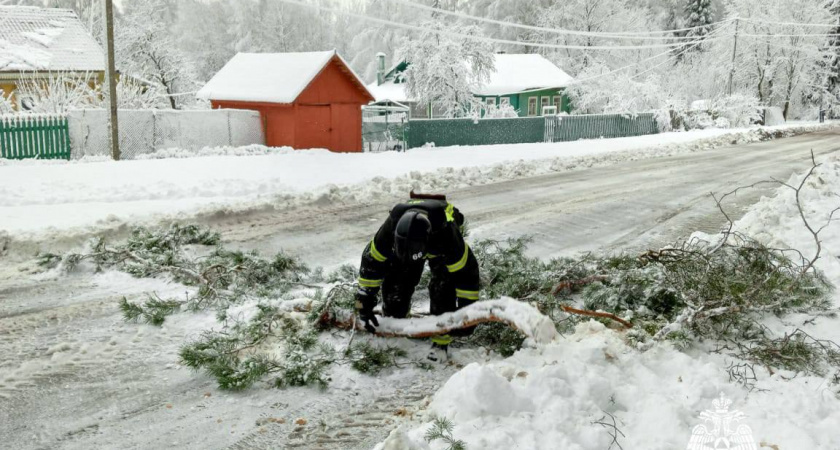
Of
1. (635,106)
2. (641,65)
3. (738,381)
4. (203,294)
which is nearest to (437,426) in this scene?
(738,381)

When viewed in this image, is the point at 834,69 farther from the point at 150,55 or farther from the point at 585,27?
the point at 150,55

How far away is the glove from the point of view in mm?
5477

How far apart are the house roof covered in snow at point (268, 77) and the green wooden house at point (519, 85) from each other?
13969mm

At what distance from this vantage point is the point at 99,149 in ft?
67.3

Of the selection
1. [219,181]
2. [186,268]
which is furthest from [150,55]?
[186,268]

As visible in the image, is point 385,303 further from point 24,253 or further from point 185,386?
point 24,253

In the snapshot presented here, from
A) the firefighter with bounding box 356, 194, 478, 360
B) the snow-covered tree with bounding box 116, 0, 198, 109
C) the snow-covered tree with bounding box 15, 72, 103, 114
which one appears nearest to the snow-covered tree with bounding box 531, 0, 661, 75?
the snow-covered tree with bounding box 116, 0, 198, 109

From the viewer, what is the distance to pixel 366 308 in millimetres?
5504

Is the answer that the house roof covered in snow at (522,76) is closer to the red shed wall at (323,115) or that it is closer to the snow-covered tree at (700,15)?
the red shed wall at (323,115)

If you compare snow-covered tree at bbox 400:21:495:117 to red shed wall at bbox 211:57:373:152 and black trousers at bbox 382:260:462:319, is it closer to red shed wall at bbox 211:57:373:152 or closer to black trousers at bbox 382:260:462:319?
red shed wall at bbox 211:57:373:152

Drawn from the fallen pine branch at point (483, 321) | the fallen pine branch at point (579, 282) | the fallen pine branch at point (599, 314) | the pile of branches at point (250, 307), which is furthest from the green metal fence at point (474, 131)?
the fallen pine branch at point (483, 321)

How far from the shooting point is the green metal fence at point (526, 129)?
82.9 feet

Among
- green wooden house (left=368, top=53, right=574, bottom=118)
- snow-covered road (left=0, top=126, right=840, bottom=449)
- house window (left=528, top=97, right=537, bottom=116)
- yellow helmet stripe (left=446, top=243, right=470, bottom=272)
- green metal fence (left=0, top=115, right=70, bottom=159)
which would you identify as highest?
green wooden house (left=368, top=53, right=574, bottom=118)

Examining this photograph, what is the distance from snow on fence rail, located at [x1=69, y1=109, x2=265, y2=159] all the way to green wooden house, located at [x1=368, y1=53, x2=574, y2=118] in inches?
680
